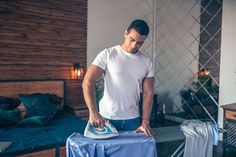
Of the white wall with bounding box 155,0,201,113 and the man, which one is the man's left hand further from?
the white wall with bounding box 155,0,201,113

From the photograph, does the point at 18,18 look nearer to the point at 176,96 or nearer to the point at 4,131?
the point at 4,131

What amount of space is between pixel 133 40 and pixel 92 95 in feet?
1.41

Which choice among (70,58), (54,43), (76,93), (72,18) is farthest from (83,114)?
(72,18)

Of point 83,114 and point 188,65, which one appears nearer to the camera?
point 83,114

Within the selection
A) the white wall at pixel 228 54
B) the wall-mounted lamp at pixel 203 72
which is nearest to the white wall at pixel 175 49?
the wall-mounted lamp at pixel 203 72

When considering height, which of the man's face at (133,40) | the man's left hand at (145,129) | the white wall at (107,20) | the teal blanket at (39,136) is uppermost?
the white wall at (107,20)

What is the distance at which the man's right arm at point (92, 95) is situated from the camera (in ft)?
4.44

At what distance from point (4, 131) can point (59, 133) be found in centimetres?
59

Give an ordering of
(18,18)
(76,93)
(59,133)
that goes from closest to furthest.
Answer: (59,133), (18,18), (76,93)

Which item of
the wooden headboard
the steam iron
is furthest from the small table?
the wooden headboard

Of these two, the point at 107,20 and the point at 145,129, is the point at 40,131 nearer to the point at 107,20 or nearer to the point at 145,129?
the point at 145,129

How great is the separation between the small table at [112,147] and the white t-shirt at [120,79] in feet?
0.60

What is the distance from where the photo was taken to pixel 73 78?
367cm

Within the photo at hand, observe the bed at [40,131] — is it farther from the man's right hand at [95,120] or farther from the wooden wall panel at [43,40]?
the man's right hand at [95,120]
